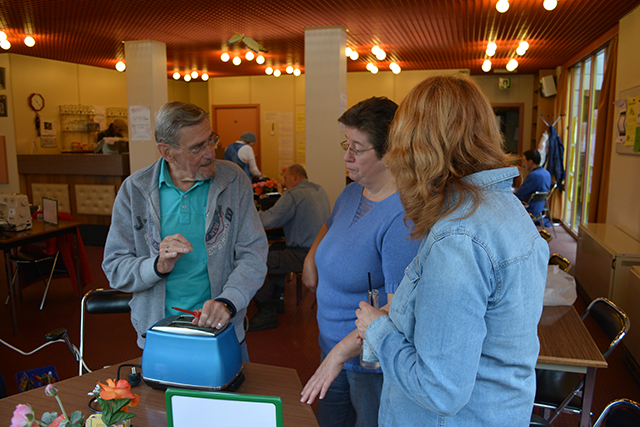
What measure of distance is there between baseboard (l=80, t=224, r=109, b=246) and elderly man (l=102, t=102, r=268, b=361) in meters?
5.89

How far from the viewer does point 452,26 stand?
562 centimetres

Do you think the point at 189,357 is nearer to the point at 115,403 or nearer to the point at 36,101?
the point at 115,403

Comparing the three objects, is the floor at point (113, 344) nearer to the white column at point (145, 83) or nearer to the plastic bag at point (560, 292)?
the plastic bag at point (560, 292)

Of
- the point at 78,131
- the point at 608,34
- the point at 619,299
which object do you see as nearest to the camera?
the point at 619,299

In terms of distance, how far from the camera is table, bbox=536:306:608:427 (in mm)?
1898

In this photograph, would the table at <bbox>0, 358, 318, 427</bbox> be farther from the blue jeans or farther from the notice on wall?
the notice on wall

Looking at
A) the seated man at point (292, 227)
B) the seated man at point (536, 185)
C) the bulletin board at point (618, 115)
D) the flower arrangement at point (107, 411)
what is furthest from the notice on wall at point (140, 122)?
the flower arrangement at point (107, 411)

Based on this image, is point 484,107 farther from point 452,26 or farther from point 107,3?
point 452,26

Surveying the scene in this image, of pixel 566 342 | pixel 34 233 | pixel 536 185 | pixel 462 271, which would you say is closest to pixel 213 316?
pixel 462 271

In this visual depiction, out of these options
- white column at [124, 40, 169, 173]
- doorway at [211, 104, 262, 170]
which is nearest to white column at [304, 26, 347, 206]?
white column at [124, 40, 169, 173]

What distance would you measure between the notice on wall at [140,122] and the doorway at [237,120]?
4094 millimetres

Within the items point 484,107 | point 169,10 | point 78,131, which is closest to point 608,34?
point 169,10

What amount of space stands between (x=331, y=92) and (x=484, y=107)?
4.75 meters

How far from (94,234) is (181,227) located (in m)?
6.19
